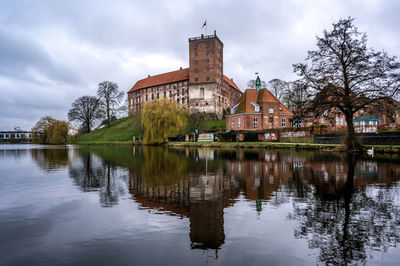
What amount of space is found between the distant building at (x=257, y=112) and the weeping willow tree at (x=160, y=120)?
10592 mm

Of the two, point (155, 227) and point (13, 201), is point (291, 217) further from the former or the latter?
point (13, 201)

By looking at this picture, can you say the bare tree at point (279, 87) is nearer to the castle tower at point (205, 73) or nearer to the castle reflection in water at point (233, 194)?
the castle tower at point (205, 73)

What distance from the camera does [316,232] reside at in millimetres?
4836

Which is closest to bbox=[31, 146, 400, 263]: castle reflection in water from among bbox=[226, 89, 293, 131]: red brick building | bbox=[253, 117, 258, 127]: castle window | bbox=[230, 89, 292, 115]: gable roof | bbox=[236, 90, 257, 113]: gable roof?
bbox=[226, 89, 293, 131]: red brick building

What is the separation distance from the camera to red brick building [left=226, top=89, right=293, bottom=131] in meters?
48.0

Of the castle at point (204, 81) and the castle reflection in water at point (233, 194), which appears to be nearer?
the castle reflection in water at point (233, 194)

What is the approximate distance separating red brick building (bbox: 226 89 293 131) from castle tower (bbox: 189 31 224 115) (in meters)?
24.5

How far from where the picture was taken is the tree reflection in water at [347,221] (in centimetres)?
415

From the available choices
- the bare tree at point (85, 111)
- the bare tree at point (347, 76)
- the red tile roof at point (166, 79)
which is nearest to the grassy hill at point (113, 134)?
the bare tree at point (85, 111)

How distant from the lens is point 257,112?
4825 cm

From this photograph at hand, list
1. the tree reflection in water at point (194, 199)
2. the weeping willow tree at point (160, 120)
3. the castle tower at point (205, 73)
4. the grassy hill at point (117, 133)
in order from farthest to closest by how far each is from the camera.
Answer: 1. the castle tower at point (205, 73)
2. the grassy hill at point (117, 133)
3. the weeping willow tree at point (160, 120)
4. the tree reflection in water at point (194, 199)

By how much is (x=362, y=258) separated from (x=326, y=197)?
146 inches

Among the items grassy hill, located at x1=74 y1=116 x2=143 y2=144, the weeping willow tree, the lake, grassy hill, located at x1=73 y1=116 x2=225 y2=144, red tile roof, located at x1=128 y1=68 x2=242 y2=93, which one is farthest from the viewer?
red tile roof, located at x1=128 y1=68 x2=242 y2=93

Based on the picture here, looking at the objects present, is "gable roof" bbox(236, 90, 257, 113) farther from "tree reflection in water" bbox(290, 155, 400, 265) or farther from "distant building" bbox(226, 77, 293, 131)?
"tree reflection in water" bbox(290, 155, 400, 265)
